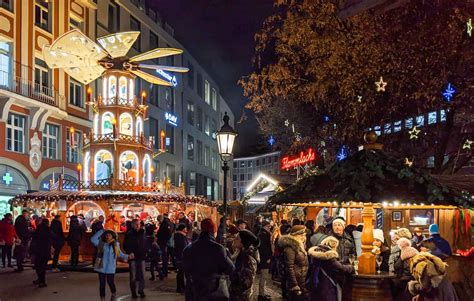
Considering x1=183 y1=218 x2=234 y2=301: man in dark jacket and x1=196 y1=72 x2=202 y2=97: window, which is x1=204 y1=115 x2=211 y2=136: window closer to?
x1=196 y1=72 x2=202 y2=97: window

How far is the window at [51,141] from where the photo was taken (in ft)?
101

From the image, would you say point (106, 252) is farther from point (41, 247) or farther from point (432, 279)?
point (432, 279)

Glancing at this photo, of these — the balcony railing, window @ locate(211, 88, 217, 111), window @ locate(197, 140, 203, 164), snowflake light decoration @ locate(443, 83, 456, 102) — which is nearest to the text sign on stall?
snowflake light decoration @ locate(443, 83, 456, 102)

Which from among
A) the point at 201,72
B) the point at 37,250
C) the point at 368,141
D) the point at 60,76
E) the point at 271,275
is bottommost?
the point at 271,275

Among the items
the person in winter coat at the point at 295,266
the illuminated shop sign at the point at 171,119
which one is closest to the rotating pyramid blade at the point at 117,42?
the illuminated shop sign at the point at 171,119

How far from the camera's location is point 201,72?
58.1 m

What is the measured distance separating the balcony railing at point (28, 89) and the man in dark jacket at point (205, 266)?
2225 centimetres

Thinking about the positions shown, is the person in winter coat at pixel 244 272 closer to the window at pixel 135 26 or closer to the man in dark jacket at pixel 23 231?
the man in dark jacket at pixel 23 231

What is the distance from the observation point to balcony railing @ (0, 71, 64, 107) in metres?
27.2

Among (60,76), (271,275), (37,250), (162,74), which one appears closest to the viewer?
(37,250)

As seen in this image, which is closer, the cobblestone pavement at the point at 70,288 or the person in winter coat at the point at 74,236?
the cobblestone pavement at the point at 70,288

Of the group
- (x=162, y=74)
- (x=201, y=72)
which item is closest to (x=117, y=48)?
(x=162, y=74)

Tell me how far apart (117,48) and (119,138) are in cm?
479

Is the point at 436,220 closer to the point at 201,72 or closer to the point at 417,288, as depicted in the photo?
the point at 417,288
